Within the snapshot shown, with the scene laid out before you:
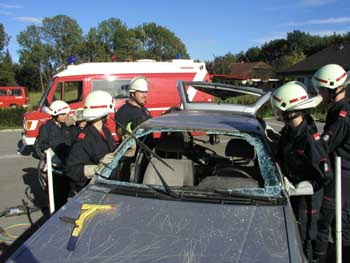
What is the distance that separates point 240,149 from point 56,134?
292 cm

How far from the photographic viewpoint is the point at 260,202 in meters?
2.63

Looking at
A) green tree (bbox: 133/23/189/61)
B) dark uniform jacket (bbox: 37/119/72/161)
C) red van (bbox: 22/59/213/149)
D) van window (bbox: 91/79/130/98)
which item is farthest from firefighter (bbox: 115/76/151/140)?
green tree (bbox: 133/23/189/61)

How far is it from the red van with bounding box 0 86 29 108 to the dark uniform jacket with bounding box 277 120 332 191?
2672 cm

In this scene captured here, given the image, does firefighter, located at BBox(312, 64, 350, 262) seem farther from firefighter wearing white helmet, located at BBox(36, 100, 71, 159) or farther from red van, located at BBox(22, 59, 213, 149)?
red van, located at BBox(22, 59, 213, 149)

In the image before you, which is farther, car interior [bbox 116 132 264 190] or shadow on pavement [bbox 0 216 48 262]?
shadow on pavement [bbox 0 216 48 262]

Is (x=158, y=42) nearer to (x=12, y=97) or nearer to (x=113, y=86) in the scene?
(x=12, y=97)

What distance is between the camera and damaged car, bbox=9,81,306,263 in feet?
6.82

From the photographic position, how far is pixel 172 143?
3750 mm

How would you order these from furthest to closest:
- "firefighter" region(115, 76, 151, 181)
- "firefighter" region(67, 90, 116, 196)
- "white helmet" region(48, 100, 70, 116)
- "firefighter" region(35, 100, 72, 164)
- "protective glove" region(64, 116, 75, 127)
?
"protective glove" region(64, 116, 75, 127), "white helmet" region(48, 100, 70, 116), "firefighter" region(35, 100, 72, 164), "firefighter" region(115, 76, 151, 181), "firefighter" region(67, 90, 116, 196)

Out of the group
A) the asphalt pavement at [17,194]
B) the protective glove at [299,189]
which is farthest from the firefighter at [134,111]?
the protective glove at [299,189]

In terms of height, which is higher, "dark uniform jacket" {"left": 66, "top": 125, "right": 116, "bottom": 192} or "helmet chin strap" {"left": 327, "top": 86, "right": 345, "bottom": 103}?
"helmet chin strap" {"left": 327, "top": 86, "right": 345, "bottom": 103}

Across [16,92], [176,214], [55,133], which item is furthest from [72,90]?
[16,92]

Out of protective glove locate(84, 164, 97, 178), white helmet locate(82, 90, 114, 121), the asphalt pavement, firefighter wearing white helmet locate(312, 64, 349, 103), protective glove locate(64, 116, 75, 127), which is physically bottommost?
the asphalt pavement

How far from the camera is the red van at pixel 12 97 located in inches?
1064
